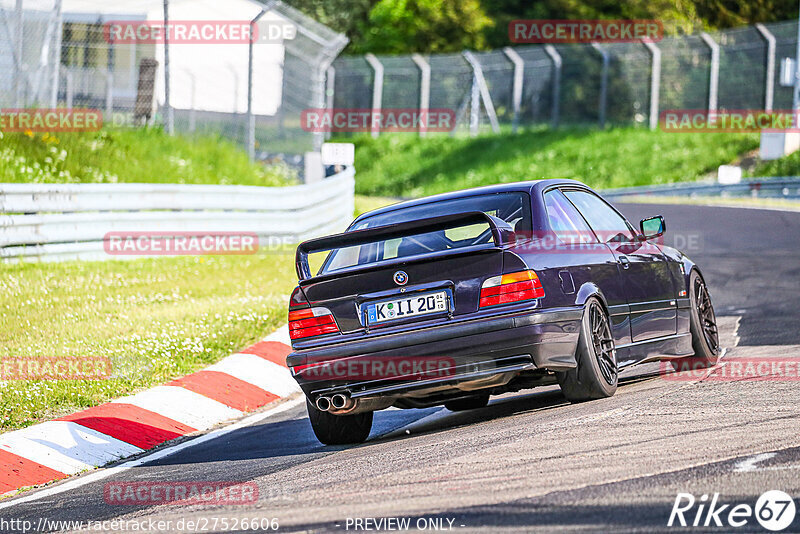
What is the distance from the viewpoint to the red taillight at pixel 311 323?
23.6ft

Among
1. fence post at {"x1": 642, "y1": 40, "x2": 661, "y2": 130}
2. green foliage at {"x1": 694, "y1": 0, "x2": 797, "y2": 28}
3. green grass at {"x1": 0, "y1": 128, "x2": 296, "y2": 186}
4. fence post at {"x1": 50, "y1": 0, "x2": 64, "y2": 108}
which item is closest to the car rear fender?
green grass at {"x1": 0, "y1": 128, "x2": 296, "y2": 186}

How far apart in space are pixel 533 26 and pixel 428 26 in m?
5.54

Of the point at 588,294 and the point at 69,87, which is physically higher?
the point at 69,87

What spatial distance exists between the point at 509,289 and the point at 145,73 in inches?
669

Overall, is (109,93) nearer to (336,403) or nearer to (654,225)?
(654,225)

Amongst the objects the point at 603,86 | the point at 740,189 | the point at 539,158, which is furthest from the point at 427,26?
the point at 740,189

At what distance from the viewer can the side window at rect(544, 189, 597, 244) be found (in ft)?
25.1

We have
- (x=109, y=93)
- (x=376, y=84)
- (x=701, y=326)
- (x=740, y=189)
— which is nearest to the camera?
(x=701, y=326)

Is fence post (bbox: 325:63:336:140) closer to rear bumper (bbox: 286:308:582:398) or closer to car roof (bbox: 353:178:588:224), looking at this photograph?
car roof (bbox: 353:178:588:224)

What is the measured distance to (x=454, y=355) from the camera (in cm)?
693

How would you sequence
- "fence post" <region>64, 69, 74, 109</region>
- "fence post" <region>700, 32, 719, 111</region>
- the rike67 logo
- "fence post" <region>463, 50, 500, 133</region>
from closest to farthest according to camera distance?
the rike67 logo < "fence post" <region>64, 69, 74, 109</region> < "fence post" <region>700, 32, 719, 111</region> < "fence post" <region>463, 50, 500, 133</region>

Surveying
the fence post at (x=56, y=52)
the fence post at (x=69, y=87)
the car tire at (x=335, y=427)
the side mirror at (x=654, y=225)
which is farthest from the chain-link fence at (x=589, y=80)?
the car tire at (x=335, y=427)

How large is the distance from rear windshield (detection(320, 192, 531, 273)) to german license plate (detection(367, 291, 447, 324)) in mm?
308

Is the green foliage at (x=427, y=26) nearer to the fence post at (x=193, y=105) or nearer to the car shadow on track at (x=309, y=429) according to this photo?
the fence post at (x=193, y=105)
